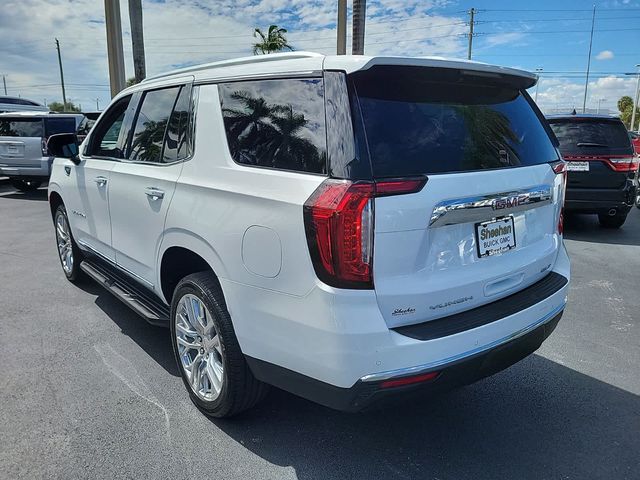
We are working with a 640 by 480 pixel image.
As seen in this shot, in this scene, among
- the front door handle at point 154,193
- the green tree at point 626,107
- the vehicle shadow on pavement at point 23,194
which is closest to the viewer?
the front door handle at point 154,193

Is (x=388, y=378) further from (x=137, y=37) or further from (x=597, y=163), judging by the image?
(x=137, y=37)

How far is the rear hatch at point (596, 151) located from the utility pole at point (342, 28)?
7.05m

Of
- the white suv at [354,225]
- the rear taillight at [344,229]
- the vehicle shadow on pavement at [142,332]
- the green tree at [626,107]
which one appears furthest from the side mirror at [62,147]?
the green tree at [626,107]

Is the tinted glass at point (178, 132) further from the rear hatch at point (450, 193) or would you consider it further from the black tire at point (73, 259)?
the black tire at point (73, 259)

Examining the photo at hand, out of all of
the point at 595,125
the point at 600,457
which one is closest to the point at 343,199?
the point at 600,457

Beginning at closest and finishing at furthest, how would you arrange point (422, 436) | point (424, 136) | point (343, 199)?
point (343, 199) → point (424, 136) → point (422, 436)

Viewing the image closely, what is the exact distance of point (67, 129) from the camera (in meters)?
12.1

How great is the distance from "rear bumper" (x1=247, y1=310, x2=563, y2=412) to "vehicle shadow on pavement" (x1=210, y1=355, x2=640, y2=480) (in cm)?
49

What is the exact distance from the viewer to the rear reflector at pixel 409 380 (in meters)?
2.07

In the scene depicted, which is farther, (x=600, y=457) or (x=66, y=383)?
(x=66, y=383)

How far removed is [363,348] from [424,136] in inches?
37.7

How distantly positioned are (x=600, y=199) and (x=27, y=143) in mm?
11347

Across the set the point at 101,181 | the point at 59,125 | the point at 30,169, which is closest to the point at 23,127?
the point at 59,125

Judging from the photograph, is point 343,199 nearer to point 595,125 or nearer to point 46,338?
point 46,338
